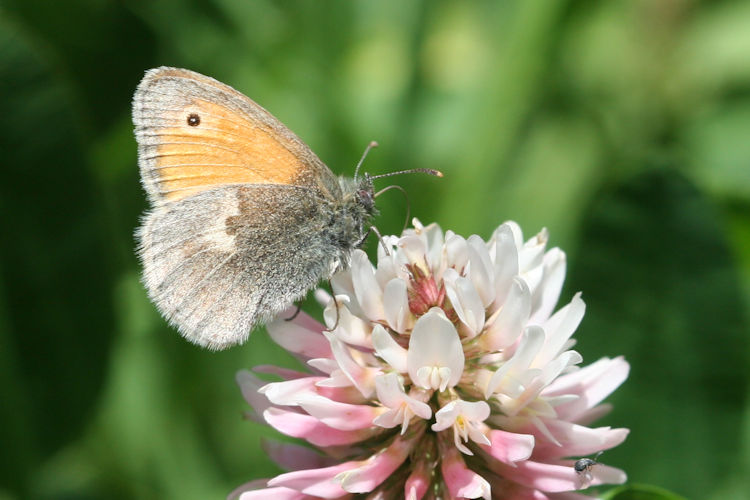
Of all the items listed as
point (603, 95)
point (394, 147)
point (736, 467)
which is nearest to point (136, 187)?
point (394, 147)

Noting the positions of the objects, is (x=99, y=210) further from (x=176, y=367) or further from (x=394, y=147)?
(x=394, y=147)

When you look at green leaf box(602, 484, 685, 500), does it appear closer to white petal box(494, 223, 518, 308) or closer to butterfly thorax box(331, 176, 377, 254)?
white petal box(494, 223, 518, 308)

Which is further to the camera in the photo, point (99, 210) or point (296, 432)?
point (99, 210)

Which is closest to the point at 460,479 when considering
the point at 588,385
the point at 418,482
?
the point at 418,482

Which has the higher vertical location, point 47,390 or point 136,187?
point 136,187

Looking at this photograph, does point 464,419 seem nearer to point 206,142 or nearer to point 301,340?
point 301,340

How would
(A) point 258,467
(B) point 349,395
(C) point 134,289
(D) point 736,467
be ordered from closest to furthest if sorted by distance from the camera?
(B) point 349,395 → (D) point 736,467 → (A) point 258,467 → (C) point 134,289

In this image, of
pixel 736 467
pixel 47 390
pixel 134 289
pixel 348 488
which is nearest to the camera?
pixel 348 488
